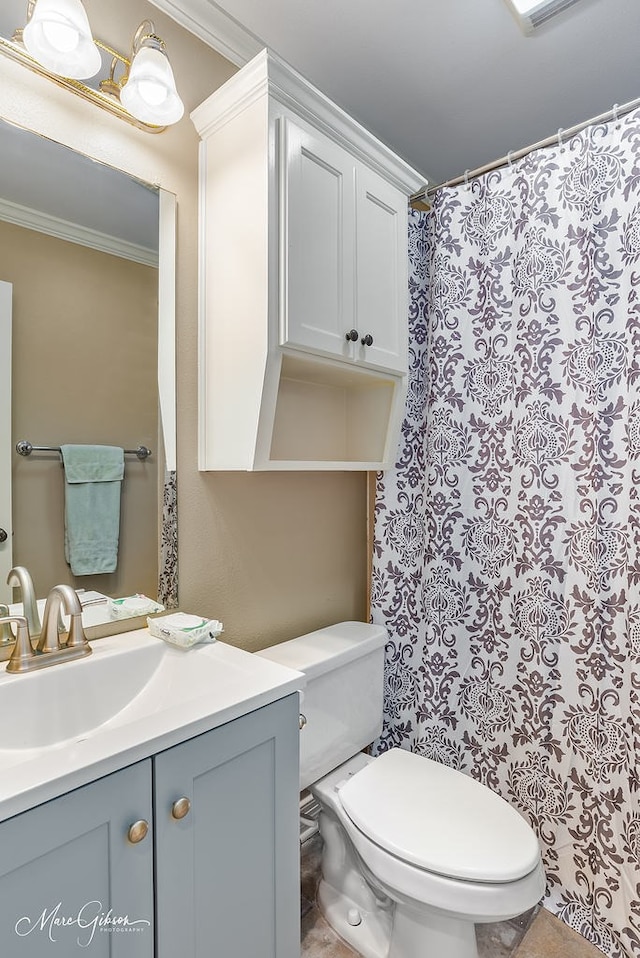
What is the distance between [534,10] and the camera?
1389 millimetres

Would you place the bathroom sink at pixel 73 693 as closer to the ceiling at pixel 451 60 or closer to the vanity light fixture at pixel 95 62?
the vanity light fixture at pixel 95 62

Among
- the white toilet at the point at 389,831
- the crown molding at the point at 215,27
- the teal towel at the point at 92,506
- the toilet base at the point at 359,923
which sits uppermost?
the crown molding at the point at 215,27

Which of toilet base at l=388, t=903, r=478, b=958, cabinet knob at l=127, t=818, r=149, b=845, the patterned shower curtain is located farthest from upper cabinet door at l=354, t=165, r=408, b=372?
toilet base at l=388, t=903, r=478, b=958

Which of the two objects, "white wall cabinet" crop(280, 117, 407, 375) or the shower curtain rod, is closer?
"white wall cabinet" crop(280, 117, 407, 375)

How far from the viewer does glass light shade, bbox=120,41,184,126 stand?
3.79ft

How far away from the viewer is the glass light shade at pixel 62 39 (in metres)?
1.01

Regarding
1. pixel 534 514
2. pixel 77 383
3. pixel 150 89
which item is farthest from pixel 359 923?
pixel 150 89

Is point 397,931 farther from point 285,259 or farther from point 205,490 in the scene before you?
point 285,259

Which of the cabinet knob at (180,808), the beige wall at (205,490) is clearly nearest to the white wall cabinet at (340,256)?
the beige wall at (205,490)

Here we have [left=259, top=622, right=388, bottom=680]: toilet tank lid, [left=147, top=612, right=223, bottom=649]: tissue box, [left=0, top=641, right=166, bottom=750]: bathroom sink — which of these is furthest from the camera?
[left=259, top=622, right=388, bottom=680]: toilet tank lid

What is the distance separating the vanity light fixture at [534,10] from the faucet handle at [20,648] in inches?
75.0

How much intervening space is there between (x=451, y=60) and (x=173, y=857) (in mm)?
→ 2142

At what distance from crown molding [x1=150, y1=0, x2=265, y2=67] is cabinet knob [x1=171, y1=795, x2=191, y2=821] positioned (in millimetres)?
1792

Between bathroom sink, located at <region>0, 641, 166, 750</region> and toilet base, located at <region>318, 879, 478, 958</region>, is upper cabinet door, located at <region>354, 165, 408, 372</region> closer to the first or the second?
bathroom sink, located at <region>0, 641, 166, 750</region>
